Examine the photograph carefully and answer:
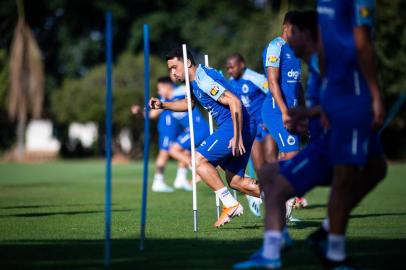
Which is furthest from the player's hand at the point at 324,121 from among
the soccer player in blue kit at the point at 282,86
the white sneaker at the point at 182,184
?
the white sneaker at the point at 182,184

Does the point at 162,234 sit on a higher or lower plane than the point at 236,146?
lower

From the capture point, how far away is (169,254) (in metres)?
7.72

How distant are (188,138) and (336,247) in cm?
1280

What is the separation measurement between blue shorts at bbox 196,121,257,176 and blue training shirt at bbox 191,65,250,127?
0.37 ft

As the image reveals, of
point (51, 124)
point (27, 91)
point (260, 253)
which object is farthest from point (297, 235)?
point (51, 124)

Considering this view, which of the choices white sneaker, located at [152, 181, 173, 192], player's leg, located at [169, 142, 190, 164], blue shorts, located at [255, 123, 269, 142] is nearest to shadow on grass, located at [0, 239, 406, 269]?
blue shorts, located at [255, 123, 269, 142]

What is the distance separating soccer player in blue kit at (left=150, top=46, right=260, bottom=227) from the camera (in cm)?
993

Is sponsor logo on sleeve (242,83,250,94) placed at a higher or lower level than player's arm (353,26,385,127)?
higher

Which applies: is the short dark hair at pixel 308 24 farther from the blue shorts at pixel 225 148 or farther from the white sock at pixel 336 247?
the blue shorts at pixel 225 148

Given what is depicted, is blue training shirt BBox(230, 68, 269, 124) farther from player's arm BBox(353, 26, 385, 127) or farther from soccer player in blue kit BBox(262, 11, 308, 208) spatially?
player's arm BBox(353, 26, 385, 127)

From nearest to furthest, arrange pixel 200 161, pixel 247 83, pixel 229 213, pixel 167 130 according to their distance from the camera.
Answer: pixel 229 213, pixel 200 161, pixel 247 83, pixel 167 130

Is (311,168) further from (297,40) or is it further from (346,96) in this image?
(297,40)

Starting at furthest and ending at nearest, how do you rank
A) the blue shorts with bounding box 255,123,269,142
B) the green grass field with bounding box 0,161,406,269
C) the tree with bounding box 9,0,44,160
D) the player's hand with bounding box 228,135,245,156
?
the tree with bounding box 9,0,44,160
the blue shorts with bounding box 255,123,269,142
the player's hand with bounding box 228,135,245,156
the green grass field with bounding box 0,161,406,269

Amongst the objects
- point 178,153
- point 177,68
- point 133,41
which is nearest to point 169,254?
point 177,68
